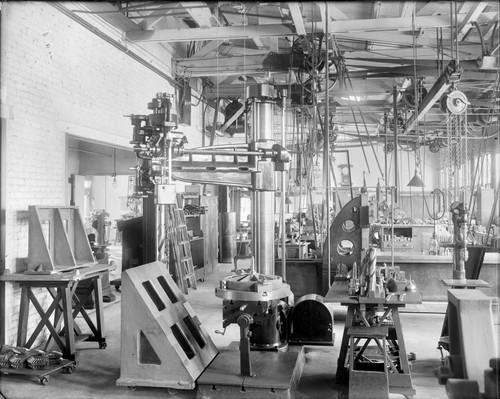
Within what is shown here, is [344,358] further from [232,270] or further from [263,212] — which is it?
[232,270]

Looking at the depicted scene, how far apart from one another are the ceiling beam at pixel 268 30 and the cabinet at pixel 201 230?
9.79 ft

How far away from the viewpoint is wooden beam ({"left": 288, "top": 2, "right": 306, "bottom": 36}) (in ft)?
17.4

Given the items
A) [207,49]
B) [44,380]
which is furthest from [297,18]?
[44,380]

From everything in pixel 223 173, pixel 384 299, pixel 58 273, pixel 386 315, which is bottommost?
pixel 386 315

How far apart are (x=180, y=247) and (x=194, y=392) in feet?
13.4

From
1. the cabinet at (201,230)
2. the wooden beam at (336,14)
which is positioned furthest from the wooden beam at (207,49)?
the cabinet at (201,230)

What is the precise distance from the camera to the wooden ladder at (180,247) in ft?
24.3

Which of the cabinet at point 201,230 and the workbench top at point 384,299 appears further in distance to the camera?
the cabinet at point 201,230

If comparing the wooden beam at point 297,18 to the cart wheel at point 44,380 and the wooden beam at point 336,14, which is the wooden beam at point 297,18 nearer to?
the wooden beam at point 336,14

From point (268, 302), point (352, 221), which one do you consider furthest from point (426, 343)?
point (268, 302)

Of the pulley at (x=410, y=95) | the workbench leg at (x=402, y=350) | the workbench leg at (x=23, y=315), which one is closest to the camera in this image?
the workbench leg at (x=402, y=350)

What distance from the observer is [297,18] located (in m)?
5.59

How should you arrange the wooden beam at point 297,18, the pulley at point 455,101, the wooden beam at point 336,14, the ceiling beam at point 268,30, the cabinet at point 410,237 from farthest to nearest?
the cabinet at point 410,237
the wooden beam at point 336,14
the ceiling beam at point 268,30
the wooden beam at point 297,18
the pulley at point 455,101

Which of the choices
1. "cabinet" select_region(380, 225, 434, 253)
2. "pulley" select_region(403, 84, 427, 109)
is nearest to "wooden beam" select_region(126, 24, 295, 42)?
"pulley" select_region(403, 84, 427, 109)
